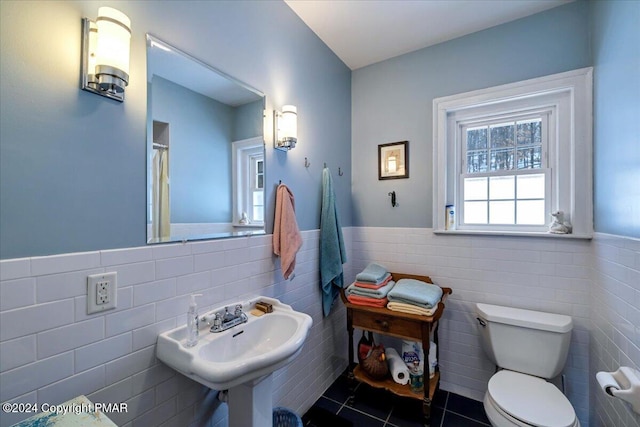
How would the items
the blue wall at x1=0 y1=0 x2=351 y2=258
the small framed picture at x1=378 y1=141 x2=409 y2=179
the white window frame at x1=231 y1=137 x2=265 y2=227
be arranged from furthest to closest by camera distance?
the small framed picture at x1=378 y1=141 x2=409 y2=179 → the white window frame at x1=231 y1=137 x2=265 y2=227 → the blue wall at x1=0 y1=0 x2=351 y2=258

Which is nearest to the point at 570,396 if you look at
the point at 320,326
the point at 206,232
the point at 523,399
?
the point at 523,399

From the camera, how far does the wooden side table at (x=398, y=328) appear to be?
1.67 m

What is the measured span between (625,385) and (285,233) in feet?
5.23

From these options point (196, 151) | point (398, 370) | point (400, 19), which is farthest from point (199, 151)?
point (398, 370)

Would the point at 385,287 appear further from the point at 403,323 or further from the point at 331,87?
the point at 331,87

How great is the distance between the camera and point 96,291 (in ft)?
2.83

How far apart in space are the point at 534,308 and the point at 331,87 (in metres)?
2.18

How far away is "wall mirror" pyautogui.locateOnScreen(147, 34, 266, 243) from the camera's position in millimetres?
1067

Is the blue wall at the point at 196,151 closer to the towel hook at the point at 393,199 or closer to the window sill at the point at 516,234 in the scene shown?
the towel hook at the point at 393,199

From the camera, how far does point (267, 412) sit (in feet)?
3.91

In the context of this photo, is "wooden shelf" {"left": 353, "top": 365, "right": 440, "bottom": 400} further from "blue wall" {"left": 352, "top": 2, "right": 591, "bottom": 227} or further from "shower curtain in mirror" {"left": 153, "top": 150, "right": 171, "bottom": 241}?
"shower curtain in mirror" {"left": 153, "top": 150, "right": 171, "bottom": 241}

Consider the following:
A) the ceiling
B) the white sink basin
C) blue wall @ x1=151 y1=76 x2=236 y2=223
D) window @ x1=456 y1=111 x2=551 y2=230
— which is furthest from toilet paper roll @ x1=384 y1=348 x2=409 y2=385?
the ceiling

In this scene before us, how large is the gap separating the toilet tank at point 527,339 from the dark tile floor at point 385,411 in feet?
1.49

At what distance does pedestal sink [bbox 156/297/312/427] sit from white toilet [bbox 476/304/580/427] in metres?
1.09
